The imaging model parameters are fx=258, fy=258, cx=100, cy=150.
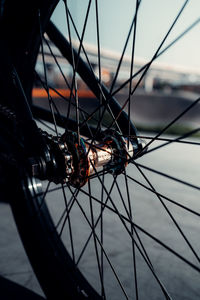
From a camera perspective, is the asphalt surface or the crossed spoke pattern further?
the asphalt surface

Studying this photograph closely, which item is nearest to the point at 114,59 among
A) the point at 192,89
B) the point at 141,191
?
the point at 192,89

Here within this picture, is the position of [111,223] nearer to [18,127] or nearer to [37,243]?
[37,243]

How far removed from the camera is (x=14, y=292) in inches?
36.7

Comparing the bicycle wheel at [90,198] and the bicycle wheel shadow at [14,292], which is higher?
the bicycle wheel at [90,198]

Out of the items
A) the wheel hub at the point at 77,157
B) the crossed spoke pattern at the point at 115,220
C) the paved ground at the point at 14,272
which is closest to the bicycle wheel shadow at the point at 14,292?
the paved ground at the point at 14,272

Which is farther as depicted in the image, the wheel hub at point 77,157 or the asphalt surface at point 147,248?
the asphalt surface at point 147,248

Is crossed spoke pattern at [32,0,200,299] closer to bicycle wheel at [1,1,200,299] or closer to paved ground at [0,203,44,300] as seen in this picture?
bicycle wheel at [1,1,200,299]

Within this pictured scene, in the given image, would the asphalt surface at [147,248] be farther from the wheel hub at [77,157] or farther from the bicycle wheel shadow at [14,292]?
the wheel hub at [77,157]

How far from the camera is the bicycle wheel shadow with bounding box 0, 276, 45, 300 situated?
0.91 meters

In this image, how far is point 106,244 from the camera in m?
1.21

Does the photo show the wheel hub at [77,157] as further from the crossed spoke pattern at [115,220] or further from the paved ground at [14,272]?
the paved ground at [14,272]

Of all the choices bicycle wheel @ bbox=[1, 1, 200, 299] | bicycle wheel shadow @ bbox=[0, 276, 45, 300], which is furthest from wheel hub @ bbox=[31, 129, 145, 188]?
bicycle wheel shadow @ bbox=[0, 276, 45, 300]

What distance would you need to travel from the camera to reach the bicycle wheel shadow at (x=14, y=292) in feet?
3.00

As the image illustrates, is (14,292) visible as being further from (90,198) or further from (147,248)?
(147,248)
